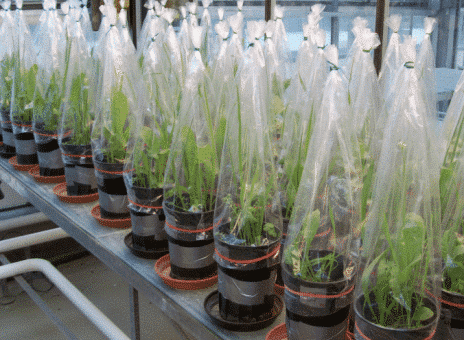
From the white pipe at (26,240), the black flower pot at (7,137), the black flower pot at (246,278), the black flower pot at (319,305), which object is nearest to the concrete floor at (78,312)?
the white pipe at (26,240)

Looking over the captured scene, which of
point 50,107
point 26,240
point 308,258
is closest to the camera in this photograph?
point 308,258

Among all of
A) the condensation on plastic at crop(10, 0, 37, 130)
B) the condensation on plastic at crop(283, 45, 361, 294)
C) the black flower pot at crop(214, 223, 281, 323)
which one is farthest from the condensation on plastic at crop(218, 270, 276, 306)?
the condensation on plastic at crop(10, 0, 37, 130)

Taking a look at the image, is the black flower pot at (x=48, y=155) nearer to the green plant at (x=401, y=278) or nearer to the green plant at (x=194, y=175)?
the green plant at (x=194, y=175)

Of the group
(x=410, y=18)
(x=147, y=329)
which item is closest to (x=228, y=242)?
(x=410, y=18)

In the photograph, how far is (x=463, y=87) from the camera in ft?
3.07

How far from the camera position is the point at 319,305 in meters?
0.79

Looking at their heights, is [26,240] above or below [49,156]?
below

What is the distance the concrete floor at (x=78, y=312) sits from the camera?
8.29 feet

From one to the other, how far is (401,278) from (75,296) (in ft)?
3.69

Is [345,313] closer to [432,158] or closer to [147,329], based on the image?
[432,158]

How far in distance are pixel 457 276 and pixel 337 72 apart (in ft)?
1.25

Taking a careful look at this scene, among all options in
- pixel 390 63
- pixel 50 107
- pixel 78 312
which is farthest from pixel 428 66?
pixel 78 312

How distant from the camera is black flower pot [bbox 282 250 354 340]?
78 cm

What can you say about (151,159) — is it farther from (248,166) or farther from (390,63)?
(390,63)
